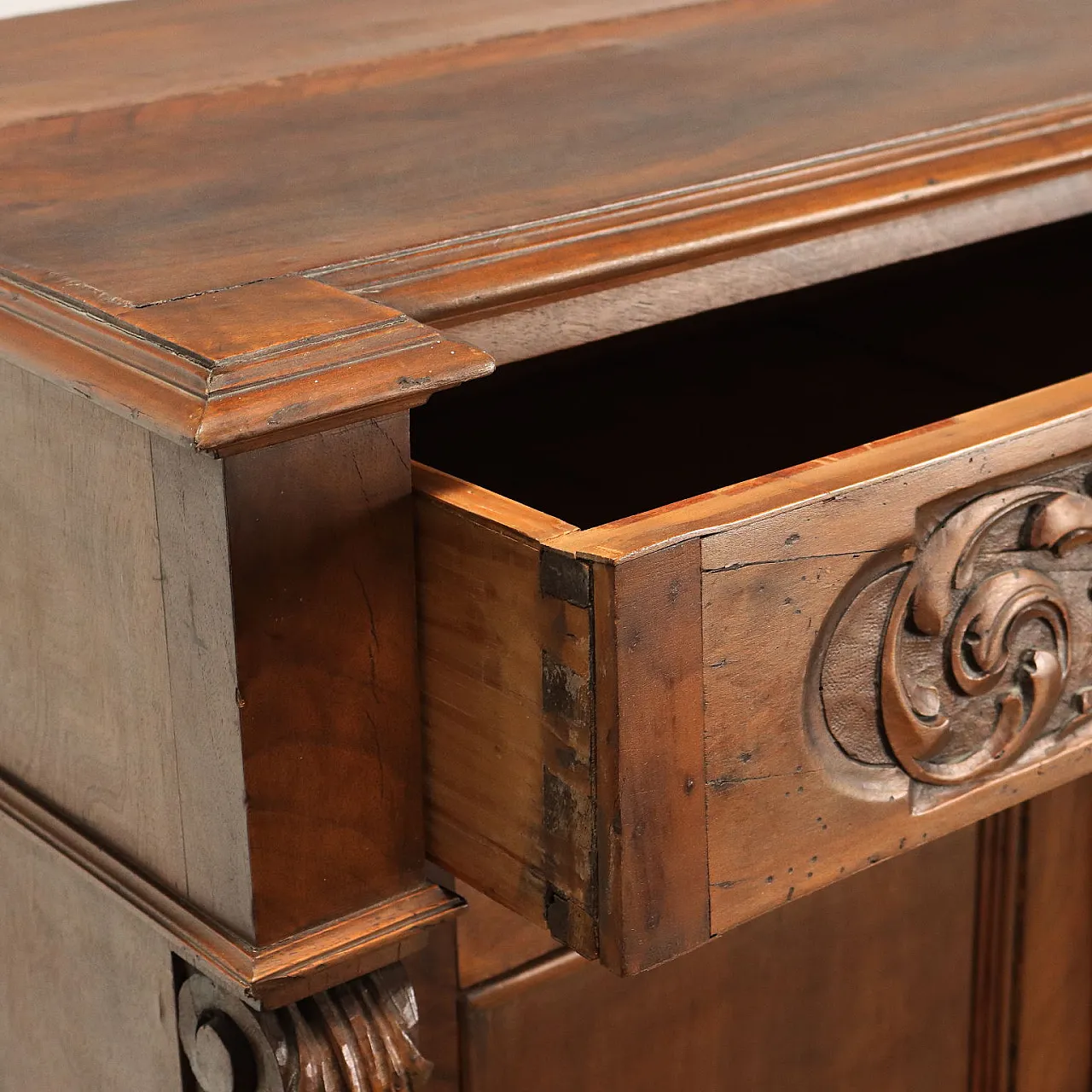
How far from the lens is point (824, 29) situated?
1095mm

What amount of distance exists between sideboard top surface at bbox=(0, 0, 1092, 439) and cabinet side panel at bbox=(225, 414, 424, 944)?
0.06 metres

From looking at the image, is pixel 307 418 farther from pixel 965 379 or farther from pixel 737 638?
pixel 965 379

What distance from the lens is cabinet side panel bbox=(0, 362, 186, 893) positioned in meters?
0.67

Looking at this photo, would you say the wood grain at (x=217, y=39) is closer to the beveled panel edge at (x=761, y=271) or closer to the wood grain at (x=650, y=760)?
the beveled panel edge at (x=761, y=271)

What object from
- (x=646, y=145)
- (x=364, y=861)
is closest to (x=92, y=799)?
(x=364, y=861)

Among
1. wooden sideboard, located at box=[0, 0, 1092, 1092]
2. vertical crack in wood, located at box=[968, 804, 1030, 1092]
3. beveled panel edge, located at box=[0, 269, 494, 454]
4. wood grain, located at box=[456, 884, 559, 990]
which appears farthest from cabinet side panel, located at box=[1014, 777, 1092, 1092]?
beveled panel edge, located at box=[0, 269, 494, 454]

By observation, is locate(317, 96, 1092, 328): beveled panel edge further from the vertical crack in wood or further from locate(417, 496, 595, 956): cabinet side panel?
the vertical crack in wood

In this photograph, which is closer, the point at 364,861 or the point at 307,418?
the point at 307,418

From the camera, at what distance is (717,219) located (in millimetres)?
775

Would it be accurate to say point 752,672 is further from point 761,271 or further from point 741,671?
A: point 761,271

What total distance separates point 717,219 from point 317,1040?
0.37m

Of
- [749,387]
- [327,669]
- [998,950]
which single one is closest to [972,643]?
[327,669]

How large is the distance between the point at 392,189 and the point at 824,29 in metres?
0.41

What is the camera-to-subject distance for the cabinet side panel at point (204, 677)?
0.63 metres
